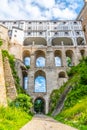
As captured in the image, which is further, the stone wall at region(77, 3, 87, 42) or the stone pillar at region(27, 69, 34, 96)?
the stone wall at region(77, 3, 87, 42)

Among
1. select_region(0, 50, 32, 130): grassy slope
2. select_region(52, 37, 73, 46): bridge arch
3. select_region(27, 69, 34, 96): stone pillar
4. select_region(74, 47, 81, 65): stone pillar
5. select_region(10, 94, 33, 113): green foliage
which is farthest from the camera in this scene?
select_region(52, 37, 73, 46): bridge arch

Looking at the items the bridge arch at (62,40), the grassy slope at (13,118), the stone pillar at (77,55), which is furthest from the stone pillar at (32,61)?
the grassy slope at (13,118)

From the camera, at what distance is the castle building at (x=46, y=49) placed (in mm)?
43688

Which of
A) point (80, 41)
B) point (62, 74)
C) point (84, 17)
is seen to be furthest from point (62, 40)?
point (62, 74)

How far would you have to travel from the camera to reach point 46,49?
5138 cm

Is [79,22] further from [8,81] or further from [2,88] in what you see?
[2,88]

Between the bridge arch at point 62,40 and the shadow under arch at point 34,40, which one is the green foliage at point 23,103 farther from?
the bridge arch at point 62,40

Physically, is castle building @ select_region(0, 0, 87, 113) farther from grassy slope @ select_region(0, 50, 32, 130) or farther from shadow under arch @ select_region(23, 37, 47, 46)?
grassy slope @ select_region(0, 50, 32, 130)

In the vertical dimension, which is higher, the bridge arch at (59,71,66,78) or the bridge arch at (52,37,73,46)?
the bridge arch at (52,37,73,46)

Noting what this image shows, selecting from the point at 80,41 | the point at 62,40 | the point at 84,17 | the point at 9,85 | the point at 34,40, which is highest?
the point at 84,17

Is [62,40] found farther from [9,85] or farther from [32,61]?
[9,85]

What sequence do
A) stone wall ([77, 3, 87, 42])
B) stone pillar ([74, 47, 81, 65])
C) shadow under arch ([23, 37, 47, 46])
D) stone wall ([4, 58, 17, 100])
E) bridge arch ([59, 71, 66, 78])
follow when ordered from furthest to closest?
stone wall ([77, 3, 87, 42]) < shadow under arch ([23, 37, 47, 46]) < stone pillar ([74, 47, 81, 65]) < bridge arch ([59, 71, 66, 78]) < stone wall ([4, 58, 17, 100])

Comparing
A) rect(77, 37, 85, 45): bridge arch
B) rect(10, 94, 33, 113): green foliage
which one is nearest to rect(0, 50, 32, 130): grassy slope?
rect(10, 94, 33, 113): green foliage

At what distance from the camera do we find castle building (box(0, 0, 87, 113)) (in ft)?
143
